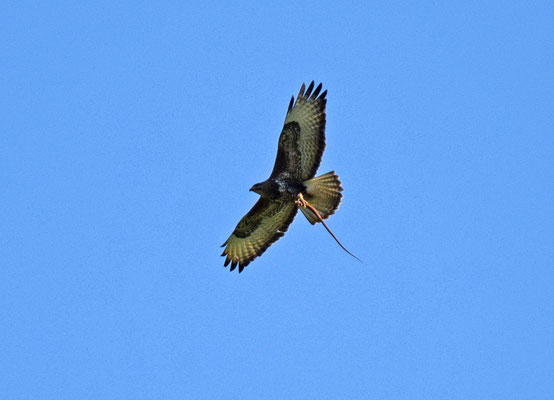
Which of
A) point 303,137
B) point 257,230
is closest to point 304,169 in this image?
point 303,137

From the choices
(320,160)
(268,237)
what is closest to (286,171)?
(320,160)

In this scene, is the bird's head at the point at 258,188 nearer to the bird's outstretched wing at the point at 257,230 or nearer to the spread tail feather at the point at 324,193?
the bird's outstretched wing at the point at 257,230

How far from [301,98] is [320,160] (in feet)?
2.85

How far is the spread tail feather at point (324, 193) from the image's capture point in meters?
13.0

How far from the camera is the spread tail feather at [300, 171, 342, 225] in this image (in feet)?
42.5

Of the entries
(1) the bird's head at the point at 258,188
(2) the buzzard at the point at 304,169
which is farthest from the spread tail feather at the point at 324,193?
(1) the bird's head at the point at 258,188

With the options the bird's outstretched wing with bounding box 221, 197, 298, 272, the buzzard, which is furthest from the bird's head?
the bird's outstretched wing with bounding box 221, 197, 298, 272

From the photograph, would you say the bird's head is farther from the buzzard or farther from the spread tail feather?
the spread tail feather

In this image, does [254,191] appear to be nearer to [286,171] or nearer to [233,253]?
[286,171]

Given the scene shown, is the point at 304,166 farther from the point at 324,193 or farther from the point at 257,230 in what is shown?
the point at 257,230

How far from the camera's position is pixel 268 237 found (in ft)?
45.7

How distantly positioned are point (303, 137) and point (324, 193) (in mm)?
843

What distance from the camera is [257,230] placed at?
13898 mm

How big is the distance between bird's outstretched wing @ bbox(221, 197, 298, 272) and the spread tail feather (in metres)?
0.42
